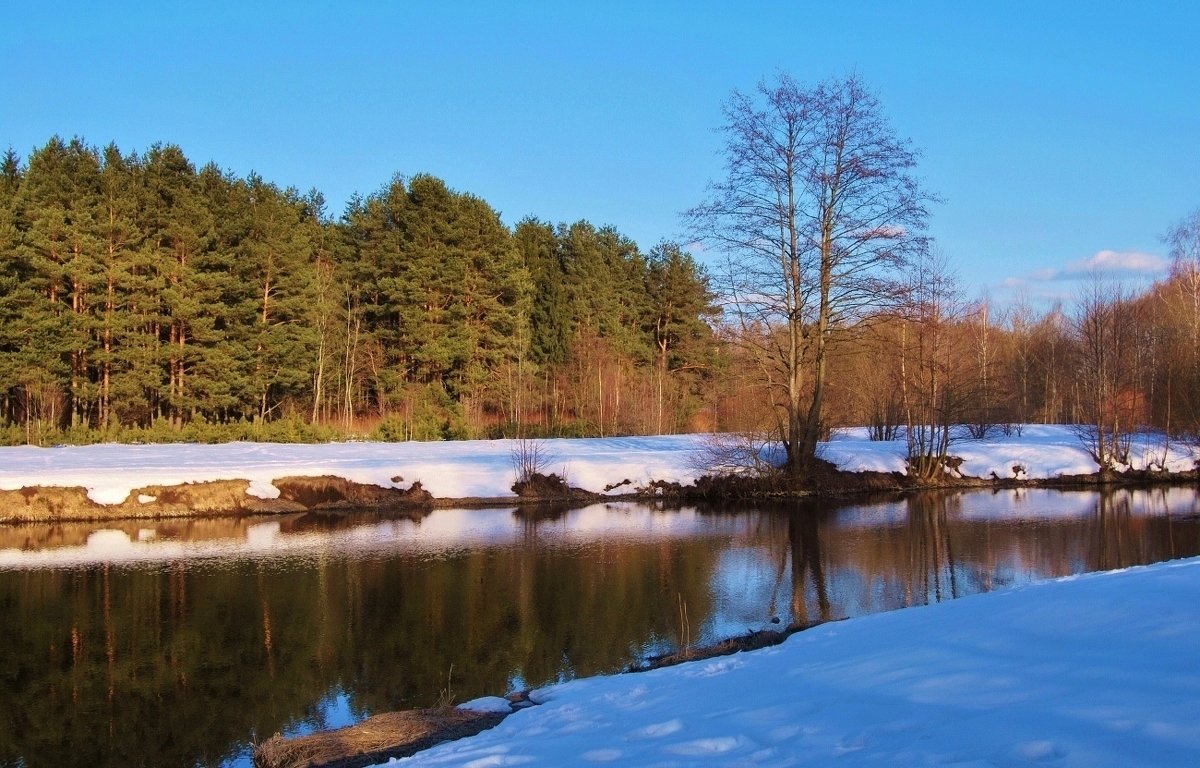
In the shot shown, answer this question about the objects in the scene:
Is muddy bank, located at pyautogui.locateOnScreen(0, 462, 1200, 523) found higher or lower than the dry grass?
higher

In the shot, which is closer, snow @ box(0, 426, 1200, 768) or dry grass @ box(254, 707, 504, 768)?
snow @ box(0, 426, 1200, 768)

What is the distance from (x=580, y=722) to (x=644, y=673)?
1854 millimetres

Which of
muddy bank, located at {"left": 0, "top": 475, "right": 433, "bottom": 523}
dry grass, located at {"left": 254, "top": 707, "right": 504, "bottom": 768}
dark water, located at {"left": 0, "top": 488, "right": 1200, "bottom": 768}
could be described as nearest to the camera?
dry grass, located at {"left": 254, "top": 707, "right": 504, "bottom": 768}

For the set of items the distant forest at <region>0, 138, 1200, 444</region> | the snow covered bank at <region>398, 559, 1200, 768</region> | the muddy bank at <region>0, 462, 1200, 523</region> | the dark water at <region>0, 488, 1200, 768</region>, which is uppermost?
the distant forest at <region>0, 138, 1200, 444</region>

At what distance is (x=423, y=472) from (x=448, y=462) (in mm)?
1587

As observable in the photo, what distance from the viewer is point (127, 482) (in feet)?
79.2

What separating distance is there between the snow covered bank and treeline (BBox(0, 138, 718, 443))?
20923 millimetres

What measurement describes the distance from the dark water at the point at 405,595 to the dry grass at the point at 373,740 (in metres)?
0.68

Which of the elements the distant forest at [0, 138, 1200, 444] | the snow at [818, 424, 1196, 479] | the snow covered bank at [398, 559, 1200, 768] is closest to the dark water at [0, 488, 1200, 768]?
the snow covered bank at [398, 559, 1200, 768]

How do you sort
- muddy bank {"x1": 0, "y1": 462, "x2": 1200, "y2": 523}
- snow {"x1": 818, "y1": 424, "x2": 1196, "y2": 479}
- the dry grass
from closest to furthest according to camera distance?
the dry grass
muddy bank {"x1": 0, "y1": 462, "x2": 1200, "y2": 523}
snow {"x1": 818, "y1": 424, "x2": 1196, "y2": 479}

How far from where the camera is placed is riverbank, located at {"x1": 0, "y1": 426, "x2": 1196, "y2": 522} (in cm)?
2391

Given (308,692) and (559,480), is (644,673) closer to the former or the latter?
(308,692)

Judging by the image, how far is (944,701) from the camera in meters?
4.85

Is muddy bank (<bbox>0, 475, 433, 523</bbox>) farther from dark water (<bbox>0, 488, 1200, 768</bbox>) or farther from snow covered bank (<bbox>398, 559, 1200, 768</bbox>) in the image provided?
snow covered bank (<bbox>398, 559, 1200, 768</bbox>)
